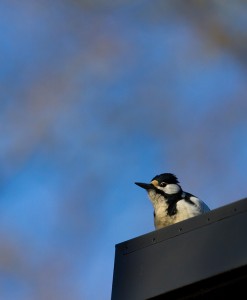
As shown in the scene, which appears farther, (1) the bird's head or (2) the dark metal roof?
(1) the bird's head

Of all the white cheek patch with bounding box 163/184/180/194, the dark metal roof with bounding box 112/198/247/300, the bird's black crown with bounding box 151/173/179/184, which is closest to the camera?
the dark metal roof with bounding box 112/198/247/300

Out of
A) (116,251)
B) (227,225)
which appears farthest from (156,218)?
(227,225)

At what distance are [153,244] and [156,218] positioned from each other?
229 centimetres

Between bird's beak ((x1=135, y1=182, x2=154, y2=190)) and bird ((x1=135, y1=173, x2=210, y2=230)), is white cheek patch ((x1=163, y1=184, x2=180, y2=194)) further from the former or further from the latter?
bird's beak ((x1=135, y1=182, x2=154, y2=190))

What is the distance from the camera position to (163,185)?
22.2 ft

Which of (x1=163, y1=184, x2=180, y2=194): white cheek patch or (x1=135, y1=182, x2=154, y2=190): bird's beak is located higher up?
(x1=135, y1=182, x2=154, y2=190): bird's beak

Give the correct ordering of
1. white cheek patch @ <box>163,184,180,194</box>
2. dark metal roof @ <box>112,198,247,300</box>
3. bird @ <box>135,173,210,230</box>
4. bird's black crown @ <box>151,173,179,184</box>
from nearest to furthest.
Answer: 1. dark metal roof @ <box>112,198,247,300</box>
2. bird @ <box>135,173,210,230</box>
3. white cheek patch @ <box>163,184,180,194</box>
4. bird's black crown @ <box>151,173,179,184</box>

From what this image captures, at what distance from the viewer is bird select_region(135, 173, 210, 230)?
593 cm

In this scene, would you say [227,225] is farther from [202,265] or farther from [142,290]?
[142,290]

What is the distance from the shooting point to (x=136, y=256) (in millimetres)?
3898

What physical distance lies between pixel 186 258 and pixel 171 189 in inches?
118

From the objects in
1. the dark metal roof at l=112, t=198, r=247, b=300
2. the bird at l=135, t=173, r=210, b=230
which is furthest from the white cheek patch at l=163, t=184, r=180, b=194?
the dark metal roof at l=112, t=198, r=247, b=300

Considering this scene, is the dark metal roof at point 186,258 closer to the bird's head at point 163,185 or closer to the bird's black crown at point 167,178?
the bird's head at point 163,185

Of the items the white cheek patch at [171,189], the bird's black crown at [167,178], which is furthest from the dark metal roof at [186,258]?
the bird's black crown at [167,178]
